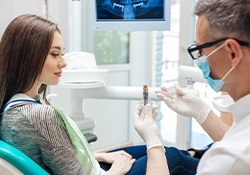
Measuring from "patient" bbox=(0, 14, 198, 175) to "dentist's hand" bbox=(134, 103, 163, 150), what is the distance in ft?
0.51

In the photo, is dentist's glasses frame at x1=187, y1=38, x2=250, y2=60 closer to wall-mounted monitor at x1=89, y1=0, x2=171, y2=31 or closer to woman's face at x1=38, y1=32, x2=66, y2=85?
woman's face at x1=38, y1=32, x2=66, y2=85

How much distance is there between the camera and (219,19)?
0.95 m

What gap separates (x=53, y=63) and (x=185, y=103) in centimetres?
66

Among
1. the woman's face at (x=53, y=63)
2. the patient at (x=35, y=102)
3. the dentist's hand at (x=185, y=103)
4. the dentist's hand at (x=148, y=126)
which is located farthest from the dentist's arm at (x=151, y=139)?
the woman's face at (x=53, y=63)

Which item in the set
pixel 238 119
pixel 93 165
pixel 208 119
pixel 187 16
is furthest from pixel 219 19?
pixel 187 16

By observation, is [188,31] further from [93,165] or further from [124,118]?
[93,165]

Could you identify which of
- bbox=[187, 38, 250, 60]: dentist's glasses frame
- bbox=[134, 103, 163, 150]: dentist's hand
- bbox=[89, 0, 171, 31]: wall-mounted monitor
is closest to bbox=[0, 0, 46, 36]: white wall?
bbox=[89, 0, 171, 31]: wall-mounted monitor

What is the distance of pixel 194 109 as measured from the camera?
5.41ft

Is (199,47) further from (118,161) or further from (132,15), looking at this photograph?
(132,15)

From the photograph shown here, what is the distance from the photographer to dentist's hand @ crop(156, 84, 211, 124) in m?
1.63

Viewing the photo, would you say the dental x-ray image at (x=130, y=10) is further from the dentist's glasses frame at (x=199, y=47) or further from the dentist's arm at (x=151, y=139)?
the dentist's glasses frame at (x=199, y=47)

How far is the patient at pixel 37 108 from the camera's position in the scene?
1.31 metres

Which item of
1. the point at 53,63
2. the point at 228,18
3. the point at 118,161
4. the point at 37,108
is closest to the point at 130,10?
the point at 53,63

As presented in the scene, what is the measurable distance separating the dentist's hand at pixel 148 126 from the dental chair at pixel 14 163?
0.46m
